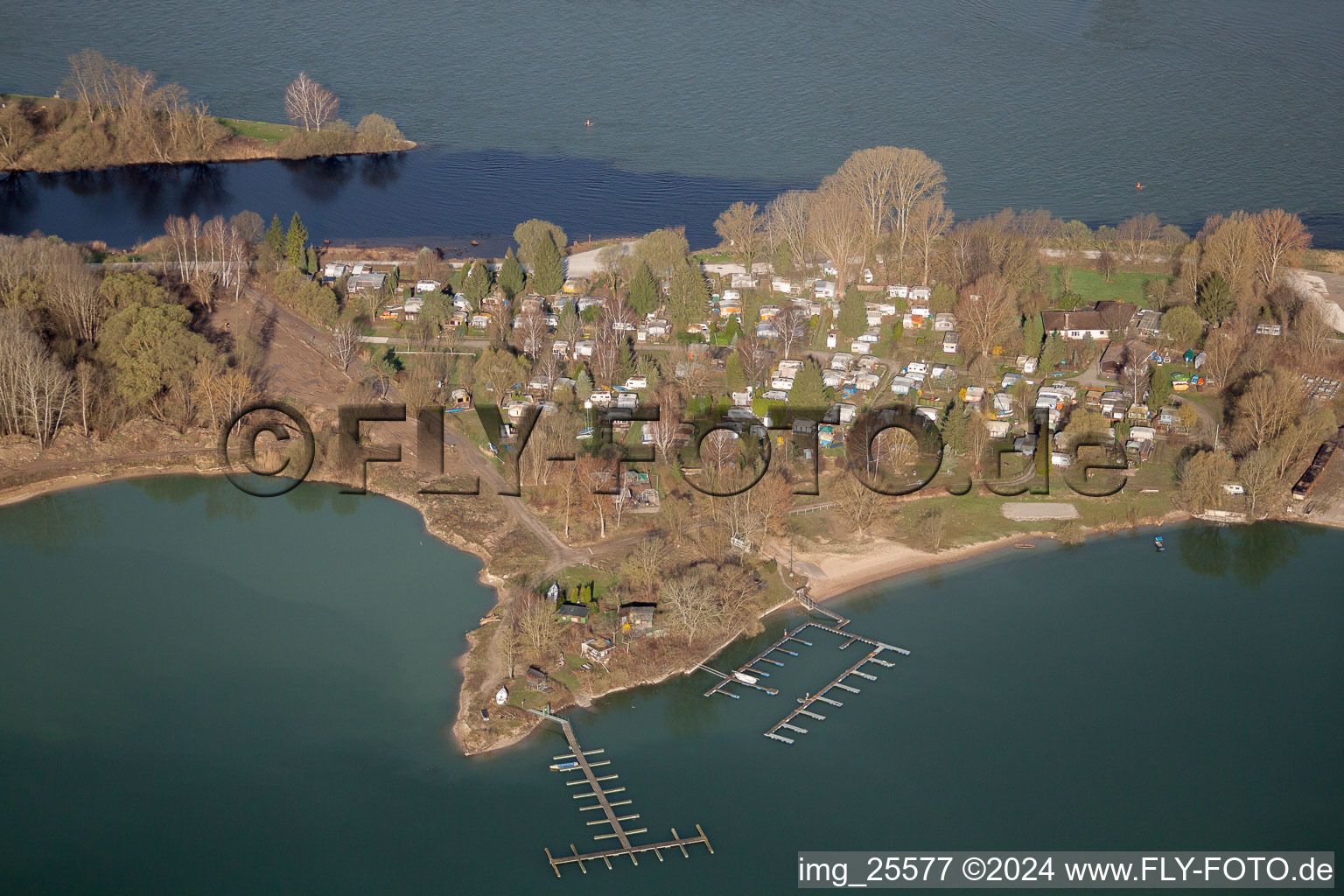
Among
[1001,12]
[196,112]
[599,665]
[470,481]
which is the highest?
[1001,12]

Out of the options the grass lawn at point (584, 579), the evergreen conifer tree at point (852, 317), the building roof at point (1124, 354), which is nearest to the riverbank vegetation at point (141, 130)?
the evergreen conifer tree at point (852, 317)

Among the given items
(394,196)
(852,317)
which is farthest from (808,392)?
(394,196)

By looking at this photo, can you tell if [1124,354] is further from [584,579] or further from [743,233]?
[584,579]

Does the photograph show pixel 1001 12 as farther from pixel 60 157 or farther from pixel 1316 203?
pixel 60 157

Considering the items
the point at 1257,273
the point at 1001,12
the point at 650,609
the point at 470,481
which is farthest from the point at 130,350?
the point at 1001,12

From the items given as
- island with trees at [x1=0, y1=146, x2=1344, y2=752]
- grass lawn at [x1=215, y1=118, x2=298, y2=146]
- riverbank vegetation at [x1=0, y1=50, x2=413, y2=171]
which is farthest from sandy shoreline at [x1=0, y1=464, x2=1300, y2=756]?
grass lawn at [x1=215, y1=118, x2=298, y2=146]
